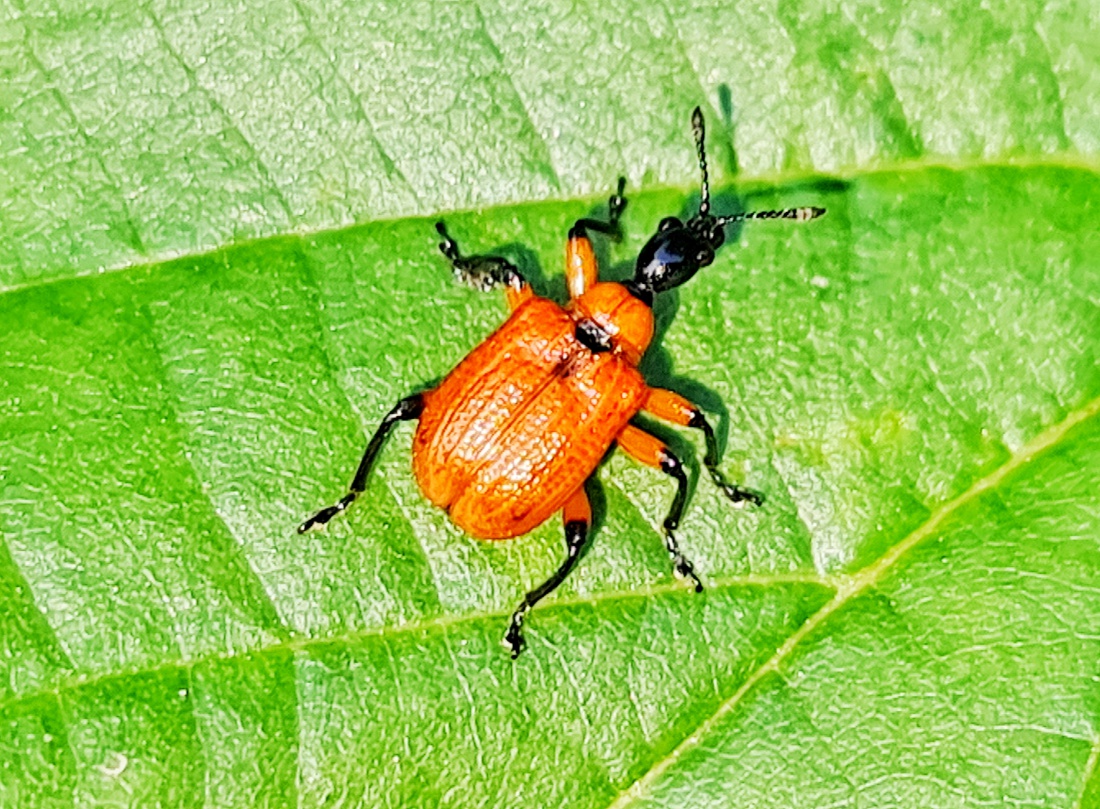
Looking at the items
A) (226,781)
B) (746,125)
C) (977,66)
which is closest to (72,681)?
(226,781)

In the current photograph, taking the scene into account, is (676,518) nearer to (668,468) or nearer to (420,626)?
(668,468)

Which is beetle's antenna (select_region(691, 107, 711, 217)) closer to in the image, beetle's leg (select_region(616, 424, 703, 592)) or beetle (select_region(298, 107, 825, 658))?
beetle (select_region(298, 107, 825, 658))

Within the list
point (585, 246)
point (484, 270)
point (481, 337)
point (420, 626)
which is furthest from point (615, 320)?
point (420, 626)

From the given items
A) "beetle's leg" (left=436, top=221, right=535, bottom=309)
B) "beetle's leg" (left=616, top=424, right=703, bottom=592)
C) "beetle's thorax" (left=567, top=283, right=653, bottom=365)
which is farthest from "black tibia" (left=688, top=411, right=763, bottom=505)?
"beetle's leg" (left=436, top=221, right=535, bottom=309)

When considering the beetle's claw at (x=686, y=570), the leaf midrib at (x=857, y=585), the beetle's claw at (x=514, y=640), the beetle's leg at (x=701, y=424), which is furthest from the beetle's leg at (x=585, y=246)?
the leaf midrib at (x=857, y=585)

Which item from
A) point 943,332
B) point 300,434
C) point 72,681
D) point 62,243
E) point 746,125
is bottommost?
point 72,681

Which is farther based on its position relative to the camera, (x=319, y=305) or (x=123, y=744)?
(x=319, y=305)

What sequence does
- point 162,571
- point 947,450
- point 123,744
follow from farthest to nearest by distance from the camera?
point 947,450, point 162,571, point 123,744

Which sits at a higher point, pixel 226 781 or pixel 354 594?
pixel 354 594

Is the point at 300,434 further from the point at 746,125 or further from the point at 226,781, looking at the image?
the point at 746,125
